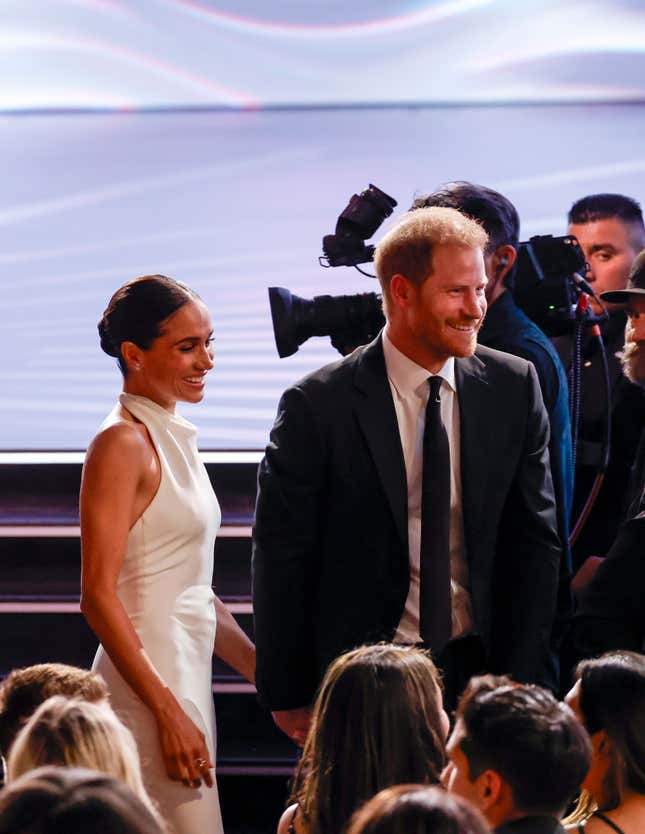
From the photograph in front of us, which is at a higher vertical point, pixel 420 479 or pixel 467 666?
pixel 420 479

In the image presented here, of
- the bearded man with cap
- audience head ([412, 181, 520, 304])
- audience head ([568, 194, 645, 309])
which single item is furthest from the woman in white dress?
audience head ([568, 194, 645, 309])

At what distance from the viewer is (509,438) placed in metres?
2.20

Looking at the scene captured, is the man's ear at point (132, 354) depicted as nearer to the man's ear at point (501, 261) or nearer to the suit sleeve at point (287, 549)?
the suit sleeve at point (287, 549)

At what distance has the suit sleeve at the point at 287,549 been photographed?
216cm

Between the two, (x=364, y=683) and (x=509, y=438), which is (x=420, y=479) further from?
(x=364, y=683)

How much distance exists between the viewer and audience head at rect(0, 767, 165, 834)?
100 cm

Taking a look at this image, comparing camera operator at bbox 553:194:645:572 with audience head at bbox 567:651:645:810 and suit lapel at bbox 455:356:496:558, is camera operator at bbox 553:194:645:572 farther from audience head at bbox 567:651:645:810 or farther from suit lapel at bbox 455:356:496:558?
audience head at bbox 567:651:645:810

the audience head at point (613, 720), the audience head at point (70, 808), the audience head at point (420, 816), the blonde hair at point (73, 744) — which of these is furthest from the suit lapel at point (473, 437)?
the audience head at point (70, 808)

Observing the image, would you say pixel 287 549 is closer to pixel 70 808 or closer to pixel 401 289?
pixel 401 289

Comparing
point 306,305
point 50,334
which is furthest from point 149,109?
point 306,305

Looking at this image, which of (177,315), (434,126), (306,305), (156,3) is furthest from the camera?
(434,126)

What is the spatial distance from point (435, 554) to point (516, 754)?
550 millimetres

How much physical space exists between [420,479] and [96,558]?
56 cm

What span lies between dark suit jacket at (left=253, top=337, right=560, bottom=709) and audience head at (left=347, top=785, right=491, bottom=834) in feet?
3.33
